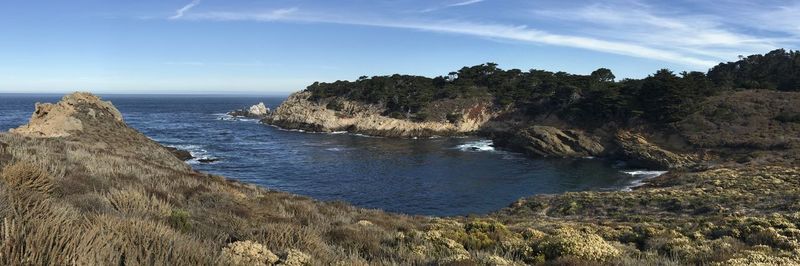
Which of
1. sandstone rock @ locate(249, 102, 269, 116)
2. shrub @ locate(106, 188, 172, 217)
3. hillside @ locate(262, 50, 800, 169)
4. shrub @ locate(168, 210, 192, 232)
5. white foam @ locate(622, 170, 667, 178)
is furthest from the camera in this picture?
sandstone rock @ locate(249, 102, 269, 116)

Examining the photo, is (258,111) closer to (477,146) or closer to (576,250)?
(477,146)

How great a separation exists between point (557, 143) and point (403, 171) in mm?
24526

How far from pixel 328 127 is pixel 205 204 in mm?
89505

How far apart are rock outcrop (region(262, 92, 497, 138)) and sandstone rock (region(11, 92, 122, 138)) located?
51.1 m

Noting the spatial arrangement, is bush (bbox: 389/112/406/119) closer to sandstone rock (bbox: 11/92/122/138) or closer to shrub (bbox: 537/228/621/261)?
sandstone rock (bbox: 11/92/122/138)

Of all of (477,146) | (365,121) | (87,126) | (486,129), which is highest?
(87,126)

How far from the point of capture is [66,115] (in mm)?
42875

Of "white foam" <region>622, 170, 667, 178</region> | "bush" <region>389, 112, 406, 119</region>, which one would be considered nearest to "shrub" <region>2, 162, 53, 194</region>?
"white foam" <region>622, 170, 667, 178</region>

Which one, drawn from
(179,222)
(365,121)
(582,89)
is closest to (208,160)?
(365,121)

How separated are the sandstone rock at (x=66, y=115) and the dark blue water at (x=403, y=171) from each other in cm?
1073

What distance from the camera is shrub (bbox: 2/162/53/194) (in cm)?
873

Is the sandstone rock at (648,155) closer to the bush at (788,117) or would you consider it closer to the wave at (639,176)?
the wave at (639,176)

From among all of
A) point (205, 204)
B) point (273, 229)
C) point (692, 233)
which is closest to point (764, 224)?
point (692, 233)

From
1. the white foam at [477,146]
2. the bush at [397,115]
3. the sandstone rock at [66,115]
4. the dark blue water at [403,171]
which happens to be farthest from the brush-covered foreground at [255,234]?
the bush at [397,115]
